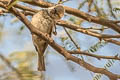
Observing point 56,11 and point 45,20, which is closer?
point 56,11

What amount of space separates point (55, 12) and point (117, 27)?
53 centimetres

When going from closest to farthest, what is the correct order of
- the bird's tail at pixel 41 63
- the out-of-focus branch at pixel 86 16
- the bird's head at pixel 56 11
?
the bird's tail at pixel 41 63 → the out-of-focus branch at pixel 86 16 → the bird's head at pixel 56 11

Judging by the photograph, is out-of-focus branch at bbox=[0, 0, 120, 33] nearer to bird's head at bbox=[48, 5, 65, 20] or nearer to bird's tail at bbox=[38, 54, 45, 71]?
bird's head at bbox=[48, 5, 65, 20]

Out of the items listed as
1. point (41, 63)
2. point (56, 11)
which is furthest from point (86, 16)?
point (41, 63)

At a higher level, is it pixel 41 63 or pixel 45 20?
pixel 45 20

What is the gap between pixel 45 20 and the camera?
8.63ft

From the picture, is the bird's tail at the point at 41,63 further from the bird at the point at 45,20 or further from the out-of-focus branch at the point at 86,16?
the out-of-focus branch at the point at 86,16

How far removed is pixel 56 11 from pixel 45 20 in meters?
0.24

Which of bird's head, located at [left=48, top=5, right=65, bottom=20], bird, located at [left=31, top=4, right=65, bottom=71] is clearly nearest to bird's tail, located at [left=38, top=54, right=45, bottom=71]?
bird, located at [left=31, top=4, right=65, bottom=71]

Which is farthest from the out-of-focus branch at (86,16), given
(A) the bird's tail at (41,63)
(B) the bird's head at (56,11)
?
(A) the bird's tail at (41,63)

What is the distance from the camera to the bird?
238 centimetres

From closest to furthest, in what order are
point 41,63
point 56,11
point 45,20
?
point 41,63 → point 56,11 → point 45,20

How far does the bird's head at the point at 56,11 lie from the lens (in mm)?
2320

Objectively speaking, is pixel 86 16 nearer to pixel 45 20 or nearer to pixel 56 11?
pixel 56 11
